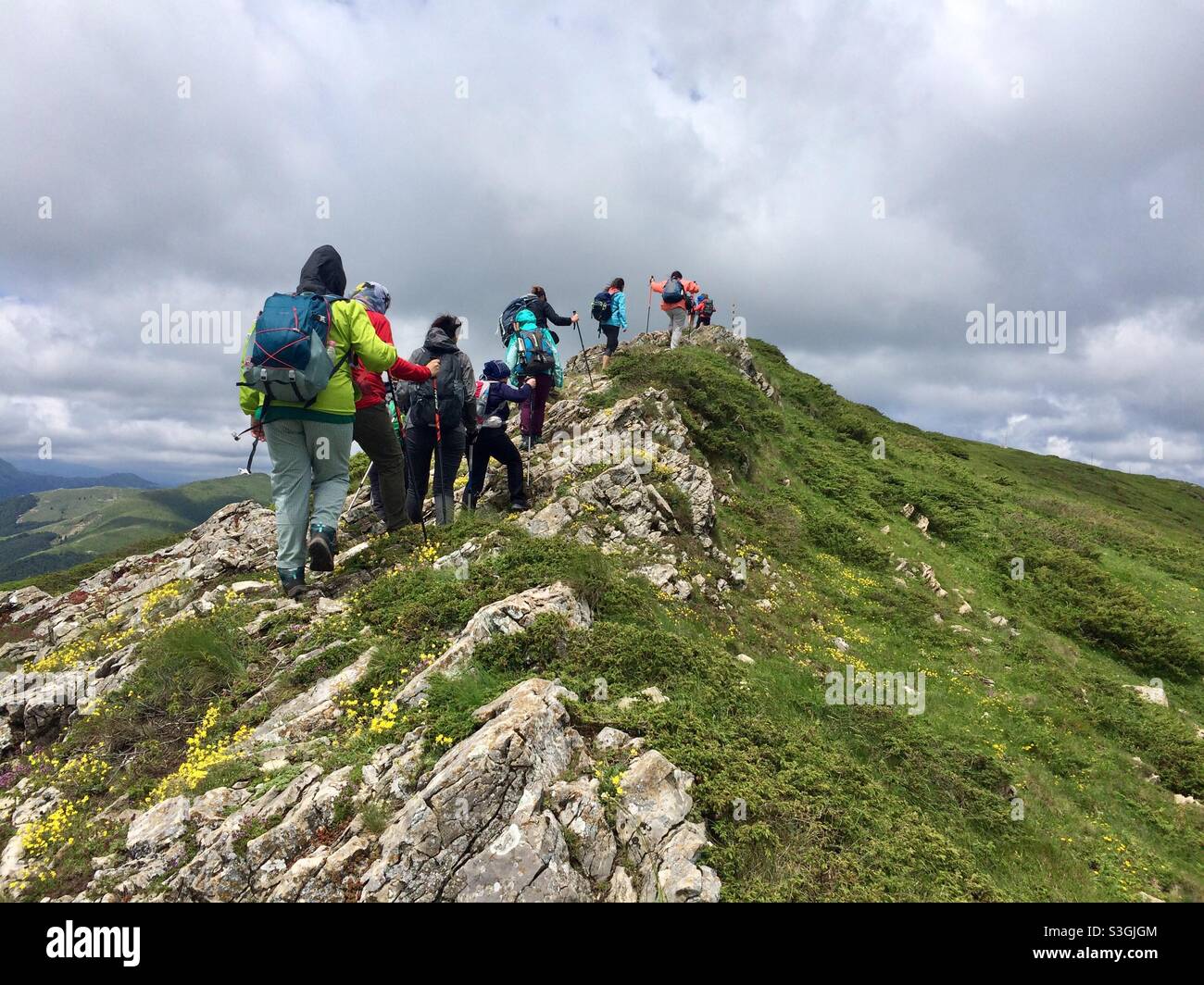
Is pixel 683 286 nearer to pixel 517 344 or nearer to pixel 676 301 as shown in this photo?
pixel 676 301

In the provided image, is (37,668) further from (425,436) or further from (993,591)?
(993,591)

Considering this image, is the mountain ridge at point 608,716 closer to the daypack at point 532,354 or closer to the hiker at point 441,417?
the hiker at point 441,417

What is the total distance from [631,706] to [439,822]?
2584mm

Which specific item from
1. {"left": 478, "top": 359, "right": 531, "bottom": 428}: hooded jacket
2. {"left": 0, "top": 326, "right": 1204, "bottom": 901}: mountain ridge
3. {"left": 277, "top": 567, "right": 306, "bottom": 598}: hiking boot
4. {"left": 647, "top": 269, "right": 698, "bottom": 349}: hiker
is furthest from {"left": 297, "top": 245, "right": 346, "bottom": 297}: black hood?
{"left": 647, "top": 269, "right": 698, "bottom": 349}: hiker

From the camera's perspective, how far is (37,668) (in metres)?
9.95

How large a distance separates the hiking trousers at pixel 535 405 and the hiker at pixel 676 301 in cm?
1336

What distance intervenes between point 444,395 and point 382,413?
1.37 m

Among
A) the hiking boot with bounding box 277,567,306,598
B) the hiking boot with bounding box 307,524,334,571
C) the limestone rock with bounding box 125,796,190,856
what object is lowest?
the limestone rock with bounding box 125,796,190,856

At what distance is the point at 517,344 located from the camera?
13.8 m

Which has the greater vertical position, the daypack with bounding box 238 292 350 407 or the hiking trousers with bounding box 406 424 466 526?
the daypack with bounding box 238 292 350 407

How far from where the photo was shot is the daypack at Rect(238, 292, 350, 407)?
7469 mm

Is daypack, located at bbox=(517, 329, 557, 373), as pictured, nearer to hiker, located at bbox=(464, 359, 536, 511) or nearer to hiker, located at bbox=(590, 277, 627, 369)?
hiker, located at bbox=(464, 359, 536, 511)

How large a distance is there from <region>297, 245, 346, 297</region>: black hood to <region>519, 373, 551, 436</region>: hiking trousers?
19.3 feet
